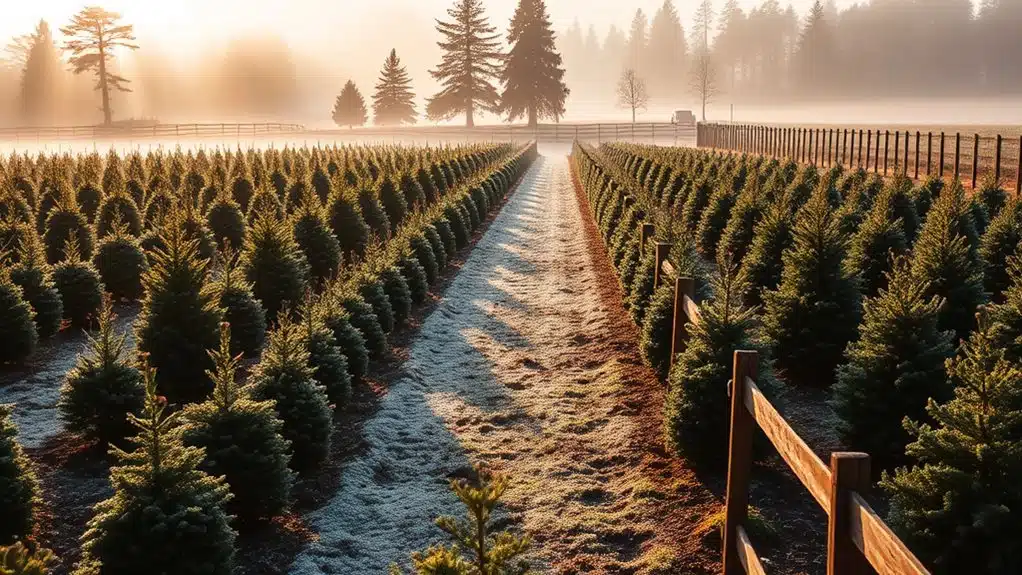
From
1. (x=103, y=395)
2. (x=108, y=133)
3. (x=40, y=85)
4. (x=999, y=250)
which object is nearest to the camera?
(x=103, y=395)

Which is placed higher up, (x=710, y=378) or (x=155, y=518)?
(x=710, y=378)

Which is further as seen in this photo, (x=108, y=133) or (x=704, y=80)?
(x=704, y=80)

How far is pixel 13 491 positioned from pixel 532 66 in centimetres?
9859

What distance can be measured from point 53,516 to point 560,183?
129 feet

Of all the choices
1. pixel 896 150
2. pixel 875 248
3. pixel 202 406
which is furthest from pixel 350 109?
pixel 202 406

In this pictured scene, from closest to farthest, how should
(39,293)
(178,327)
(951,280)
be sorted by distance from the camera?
(178,327)
(951,280)
(39,293)

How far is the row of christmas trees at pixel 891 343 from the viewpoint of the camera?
4902mm

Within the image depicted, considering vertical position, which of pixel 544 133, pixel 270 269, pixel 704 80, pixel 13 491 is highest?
pixel 704 80

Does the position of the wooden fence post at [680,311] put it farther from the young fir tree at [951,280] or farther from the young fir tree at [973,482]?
the young fir tree at [973,482]

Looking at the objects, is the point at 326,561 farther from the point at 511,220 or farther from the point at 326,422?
the point at 511,220

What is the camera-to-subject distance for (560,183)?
45406 mm

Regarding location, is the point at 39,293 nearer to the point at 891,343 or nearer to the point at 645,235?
the point at 645,235

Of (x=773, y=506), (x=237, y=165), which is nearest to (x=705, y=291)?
(x=773, y=506)

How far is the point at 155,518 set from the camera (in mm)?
5316
